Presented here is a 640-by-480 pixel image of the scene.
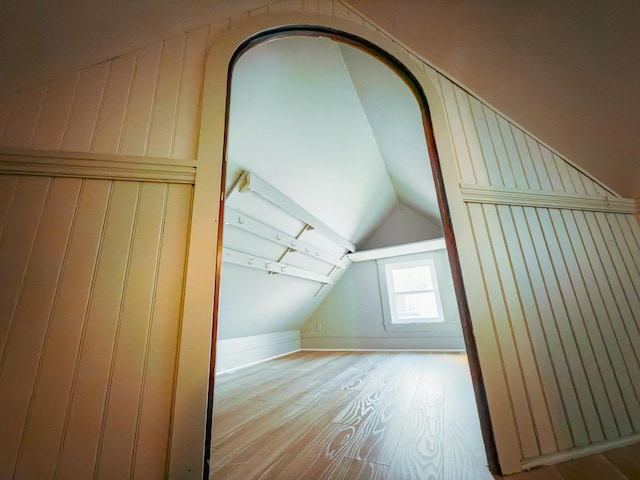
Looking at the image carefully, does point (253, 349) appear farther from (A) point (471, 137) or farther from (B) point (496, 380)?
(A) point (471, 137)

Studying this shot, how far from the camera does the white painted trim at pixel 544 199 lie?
3.65 feet

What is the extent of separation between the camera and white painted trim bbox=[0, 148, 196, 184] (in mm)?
780

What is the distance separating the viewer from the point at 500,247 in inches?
41.7

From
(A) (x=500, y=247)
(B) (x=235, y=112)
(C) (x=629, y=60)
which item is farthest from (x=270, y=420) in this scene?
(C) (x=629, y=60)

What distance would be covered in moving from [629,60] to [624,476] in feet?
5.42

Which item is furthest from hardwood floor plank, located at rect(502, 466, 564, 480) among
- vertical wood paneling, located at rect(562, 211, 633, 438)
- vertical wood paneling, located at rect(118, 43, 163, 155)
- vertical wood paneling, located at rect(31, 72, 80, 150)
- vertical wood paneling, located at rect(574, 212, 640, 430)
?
vertical wood paneling, located at rect(31, 72, 80, 150)

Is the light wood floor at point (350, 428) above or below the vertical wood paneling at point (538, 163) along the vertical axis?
below

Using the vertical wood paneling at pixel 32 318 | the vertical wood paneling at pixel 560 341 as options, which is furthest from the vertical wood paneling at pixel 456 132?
the vertical wood paneling at pixel 32 318

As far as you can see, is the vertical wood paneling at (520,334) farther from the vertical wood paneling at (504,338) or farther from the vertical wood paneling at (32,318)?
the vertical wood paneling at (32,318)

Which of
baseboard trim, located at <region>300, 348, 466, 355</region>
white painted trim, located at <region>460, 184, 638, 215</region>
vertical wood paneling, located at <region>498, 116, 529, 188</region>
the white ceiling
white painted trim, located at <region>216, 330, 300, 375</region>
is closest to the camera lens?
white painted trim, located at <region>460, 184, 638, 215</region>

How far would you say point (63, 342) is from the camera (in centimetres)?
66

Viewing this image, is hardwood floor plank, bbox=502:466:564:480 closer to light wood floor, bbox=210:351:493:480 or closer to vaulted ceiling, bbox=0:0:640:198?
light wood floor, bbox=210:351:493:480

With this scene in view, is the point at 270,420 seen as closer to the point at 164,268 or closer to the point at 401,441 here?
the point at 401,441

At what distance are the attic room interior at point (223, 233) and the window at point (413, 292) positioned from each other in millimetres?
2173
